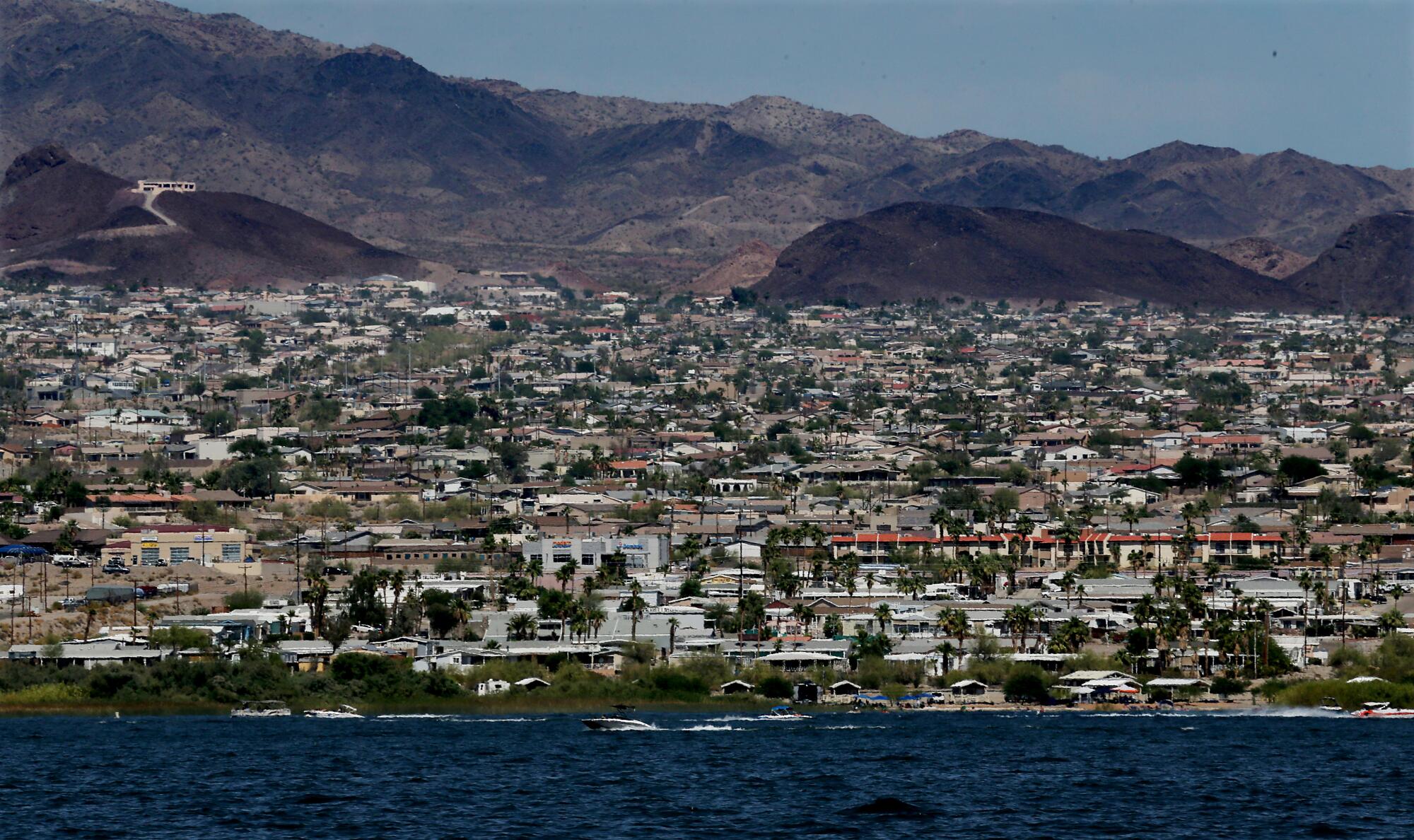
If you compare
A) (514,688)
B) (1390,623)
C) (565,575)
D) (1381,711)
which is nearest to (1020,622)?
(1390,623)

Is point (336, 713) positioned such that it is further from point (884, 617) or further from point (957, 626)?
point (957, 626)

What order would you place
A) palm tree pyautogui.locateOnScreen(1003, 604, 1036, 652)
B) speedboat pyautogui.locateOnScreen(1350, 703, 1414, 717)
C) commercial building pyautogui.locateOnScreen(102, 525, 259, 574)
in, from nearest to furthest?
speedboat pyautogui.locateOnScreen(1350, 703, 1414, 717) < palm tree pyautogui.locateOnScreen(1003, 604, 1036, 652) < commercial building pyautogui.locateOnScreen(102, 525, 259, 574)

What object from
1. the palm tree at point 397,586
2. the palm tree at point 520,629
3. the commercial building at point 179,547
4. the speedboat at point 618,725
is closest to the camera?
the speedboat at point 618,725

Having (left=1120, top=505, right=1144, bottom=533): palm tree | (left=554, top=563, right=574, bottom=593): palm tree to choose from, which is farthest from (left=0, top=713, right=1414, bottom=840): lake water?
(left=1120, top=505, right=1144, bottom=533): palm tree

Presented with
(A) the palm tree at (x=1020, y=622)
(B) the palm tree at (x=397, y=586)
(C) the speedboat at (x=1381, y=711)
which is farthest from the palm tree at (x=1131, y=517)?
(C) the speedboat at (x=1381, y=711)

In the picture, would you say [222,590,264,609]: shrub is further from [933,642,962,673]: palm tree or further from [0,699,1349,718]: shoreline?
[933,642,962,673]: palm tree

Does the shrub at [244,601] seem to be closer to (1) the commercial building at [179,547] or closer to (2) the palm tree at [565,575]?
(1) the commercial building at [179,547]
